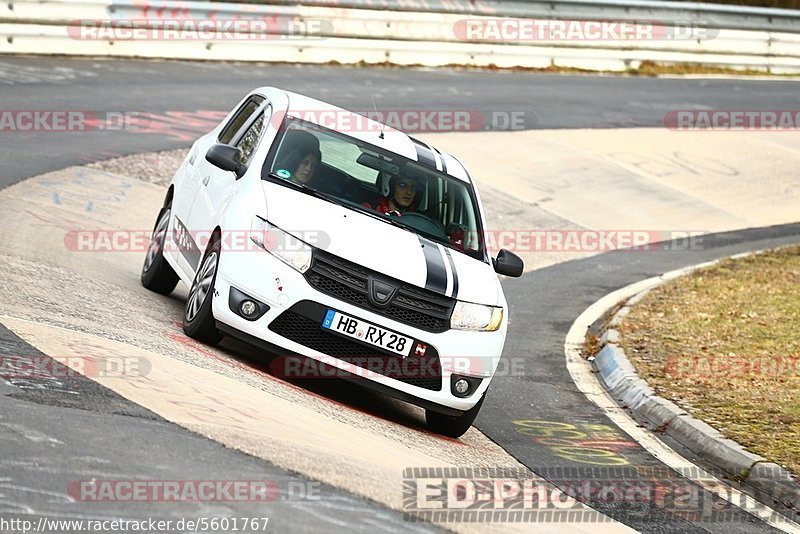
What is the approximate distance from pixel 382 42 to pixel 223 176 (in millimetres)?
16375

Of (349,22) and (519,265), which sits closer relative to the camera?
(519,265)

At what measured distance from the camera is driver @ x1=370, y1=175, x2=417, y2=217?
8906mm

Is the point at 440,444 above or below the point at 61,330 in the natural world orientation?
below

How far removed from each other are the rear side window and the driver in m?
1.60

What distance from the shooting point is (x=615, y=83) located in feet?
88.3

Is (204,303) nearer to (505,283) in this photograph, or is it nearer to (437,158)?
(437,158)

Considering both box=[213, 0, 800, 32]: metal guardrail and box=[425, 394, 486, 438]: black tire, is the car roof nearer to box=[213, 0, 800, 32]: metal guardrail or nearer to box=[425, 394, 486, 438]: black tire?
box=[425, 394, 486, 438]: black tire

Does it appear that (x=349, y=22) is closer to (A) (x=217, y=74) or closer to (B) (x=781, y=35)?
(A) (x=217, y=74)

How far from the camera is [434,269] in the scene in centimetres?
817

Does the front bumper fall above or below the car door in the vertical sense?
below

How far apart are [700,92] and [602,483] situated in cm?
2062

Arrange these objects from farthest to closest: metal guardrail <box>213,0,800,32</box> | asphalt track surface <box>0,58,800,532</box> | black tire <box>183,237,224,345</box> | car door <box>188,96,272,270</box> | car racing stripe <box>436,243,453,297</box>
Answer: metal guardrail <box>213,0,800,32</box> < car door <box>188,96,272,270</box> < black tire <box>183,237,224,345</box> < car racing stripe <box>436,243,453,297</box> < asphalt track surface <box>0,58,800,532</box>

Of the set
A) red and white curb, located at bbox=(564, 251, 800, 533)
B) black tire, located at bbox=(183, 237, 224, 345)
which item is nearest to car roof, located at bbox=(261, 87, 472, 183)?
black tire, located at bbox=(183, 237, 224, 345)

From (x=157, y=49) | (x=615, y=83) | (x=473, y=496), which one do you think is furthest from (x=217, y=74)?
(x=473, y=496)
